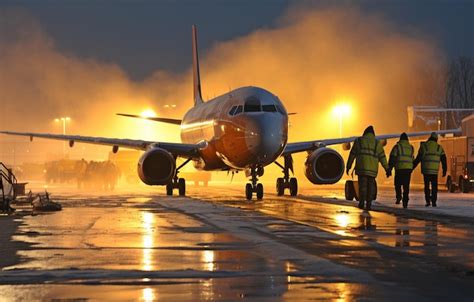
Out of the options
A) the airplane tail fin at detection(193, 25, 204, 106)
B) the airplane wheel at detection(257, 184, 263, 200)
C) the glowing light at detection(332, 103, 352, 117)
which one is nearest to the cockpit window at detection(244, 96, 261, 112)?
the airplane wheel at detection(257, 184, 263, 200)

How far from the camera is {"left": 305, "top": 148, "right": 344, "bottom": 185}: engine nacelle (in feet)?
115

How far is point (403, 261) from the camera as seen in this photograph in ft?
39.2

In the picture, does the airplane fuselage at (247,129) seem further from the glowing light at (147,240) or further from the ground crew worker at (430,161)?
the glowing light at (147,240)

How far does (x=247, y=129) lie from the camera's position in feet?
106

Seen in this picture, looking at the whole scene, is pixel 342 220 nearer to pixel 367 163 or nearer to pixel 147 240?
pixel 367 163

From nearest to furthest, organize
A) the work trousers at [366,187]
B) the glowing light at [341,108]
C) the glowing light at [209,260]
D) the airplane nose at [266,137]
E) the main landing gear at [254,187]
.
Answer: the glowing light at [209,260]
the work trousers at [366,187]
the airplane nose at [266,137]
the main landing gear at [254,187]
the glowing light at [341,108]

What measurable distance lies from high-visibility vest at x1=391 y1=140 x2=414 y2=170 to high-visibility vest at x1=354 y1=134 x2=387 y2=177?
1.31 metres

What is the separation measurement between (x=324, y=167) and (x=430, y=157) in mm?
9254

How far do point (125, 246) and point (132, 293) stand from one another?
496 centimetres

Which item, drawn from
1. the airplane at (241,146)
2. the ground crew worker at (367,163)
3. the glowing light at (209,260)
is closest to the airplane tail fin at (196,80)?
the airplane at (241,146)

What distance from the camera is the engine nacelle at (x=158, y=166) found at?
3525cm

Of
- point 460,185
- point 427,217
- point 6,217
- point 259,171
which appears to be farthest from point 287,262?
point 460,185

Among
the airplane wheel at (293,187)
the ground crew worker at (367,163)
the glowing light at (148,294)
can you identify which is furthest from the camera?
the airplane wheel at (293,187)

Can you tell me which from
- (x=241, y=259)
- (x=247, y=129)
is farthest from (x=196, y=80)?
(x=241, y=259)
